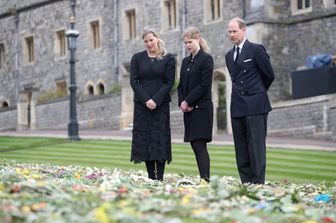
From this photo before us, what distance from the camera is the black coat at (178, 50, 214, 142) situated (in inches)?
389

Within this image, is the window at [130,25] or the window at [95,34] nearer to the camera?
the window at [130,25]

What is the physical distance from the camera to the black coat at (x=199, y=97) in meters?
9.88

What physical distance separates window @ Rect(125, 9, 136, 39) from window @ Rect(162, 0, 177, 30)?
2.46m

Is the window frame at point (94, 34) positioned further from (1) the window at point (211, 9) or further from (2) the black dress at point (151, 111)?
(2) the black dress at point (151, 111)

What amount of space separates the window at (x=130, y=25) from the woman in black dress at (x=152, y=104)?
24.9 metres

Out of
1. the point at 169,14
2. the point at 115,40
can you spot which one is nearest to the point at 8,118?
the point at 115,40

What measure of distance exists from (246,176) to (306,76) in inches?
609

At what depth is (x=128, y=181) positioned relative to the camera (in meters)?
7.88

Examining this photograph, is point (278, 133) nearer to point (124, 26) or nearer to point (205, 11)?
point (205, 11)

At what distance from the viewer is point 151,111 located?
10.1 meters

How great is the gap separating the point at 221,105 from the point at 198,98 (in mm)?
16874

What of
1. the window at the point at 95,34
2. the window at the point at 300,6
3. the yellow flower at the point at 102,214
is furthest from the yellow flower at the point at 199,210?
the window at the point at 95,34

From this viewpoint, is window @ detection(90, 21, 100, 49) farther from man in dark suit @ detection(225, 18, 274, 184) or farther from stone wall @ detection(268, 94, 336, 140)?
man in dark suit @ detection(225, 18, 274, 184)

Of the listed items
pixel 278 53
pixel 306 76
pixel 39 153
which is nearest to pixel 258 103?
pixel 39 153
